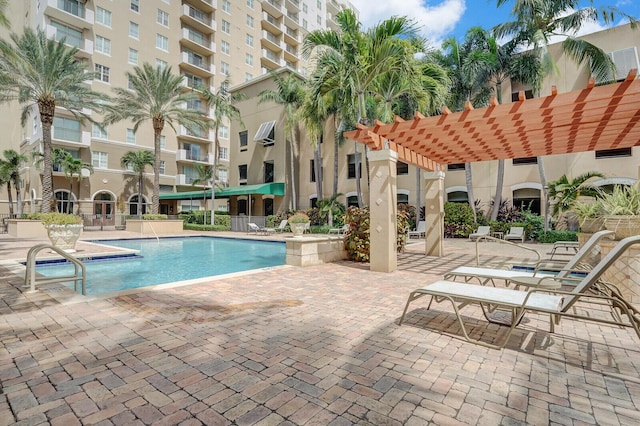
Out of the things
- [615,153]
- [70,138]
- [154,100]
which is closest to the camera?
[615,153]

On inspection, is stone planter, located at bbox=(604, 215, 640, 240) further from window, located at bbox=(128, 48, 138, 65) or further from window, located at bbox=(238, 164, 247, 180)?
window, located at bbox=(128, 48, 138, 65)

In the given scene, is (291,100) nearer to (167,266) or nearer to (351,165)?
(351,165)

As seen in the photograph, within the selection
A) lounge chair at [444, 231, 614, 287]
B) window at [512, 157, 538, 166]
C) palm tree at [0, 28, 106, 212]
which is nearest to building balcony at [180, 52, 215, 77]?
palm tree at [0, 28, 106, 212]

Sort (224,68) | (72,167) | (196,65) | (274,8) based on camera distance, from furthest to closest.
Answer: (274,8) < (224,68) < (196,65) < (72,167)

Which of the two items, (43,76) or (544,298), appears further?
(43,76)

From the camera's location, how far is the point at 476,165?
60.6 feet

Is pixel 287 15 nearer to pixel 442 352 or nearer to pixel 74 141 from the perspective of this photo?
pixel 74 141

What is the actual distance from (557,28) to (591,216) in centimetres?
1477

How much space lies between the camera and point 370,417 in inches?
81.9

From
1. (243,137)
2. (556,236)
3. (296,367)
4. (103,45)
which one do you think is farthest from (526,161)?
(103,45)

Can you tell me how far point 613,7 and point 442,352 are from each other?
19824 millimetres

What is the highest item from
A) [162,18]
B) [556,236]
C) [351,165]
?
[162,18]

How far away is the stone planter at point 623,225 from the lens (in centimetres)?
505

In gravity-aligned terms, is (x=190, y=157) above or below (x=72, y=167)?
above
